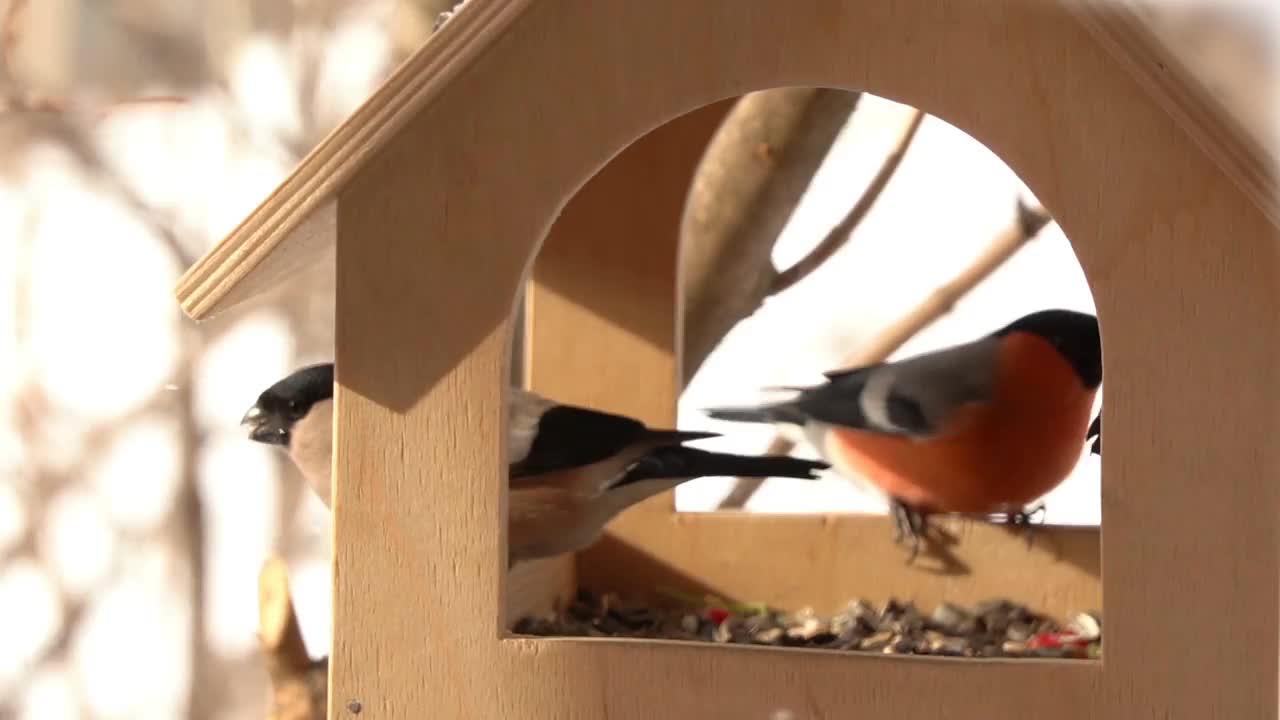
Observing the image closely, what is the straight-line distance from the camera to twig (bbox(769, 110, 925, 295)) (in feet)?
4.88

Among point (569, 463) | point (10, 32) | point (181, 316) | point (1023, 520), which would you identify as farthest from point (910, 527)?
point (10, 32)

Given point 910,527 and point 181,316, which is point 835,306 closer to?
point 910,527

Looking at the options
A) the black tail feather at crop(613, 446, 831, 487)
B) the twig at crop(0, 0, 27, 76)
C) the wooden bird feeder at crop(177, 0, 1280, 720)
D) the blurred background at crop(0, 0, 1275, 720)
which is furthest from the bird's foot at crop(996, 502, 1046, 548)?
the twig at crop(0, 0, 27, 76)

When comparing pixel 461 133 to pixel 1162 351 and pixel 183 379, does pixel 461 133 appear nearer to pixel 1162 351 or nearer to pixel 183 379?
pixel 1162 351

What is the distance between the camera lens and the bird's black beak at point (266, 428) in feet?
4.11

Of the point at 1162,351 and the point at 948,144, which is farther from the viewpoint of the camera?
Result: the point at 948,144

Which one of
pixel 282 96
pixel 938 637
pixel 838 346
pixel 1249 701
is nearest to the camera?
pixel 1249 701

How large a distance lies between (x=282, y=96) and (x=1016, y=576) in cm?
90

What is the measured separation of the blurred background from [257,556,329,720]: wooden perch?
0.41m

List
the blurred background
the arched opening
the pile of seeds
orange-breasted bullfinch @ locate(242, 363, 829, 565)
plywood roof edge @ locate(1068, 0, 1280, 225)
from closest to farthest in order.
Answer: plywood roof edge @ locate(1068, 0, 1280, 225) → the pile of seeds → orange-breasted bullfinch @ locate(242, 363, 829, 565) → the arched opening → the blurred background

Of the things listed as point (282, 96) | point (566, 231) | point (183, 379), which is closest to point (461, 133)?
point (566, 231)

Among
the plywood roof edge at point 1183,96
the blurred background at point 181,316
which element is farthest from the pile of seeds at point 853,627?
the blurred background at point 181,316

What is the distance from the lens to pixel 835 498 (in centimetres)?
166

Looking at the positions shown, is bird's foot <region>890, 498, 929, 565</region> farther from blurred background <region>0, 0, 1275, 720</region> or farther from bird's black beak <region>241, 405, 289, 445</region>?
bird's black beak <region>241, 405, 289, 445</region>
